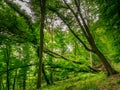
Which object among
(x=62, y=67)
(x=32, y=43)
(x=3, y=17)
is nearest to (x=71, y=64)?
(x=62, y=67)

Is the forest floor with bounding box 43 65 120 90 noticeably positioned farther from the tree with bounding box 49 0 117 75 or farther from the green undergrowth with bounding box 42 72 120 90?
the tree with bounding box 49 0 117 75

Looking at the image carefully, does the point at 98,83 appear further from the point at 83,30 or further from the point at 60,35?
the point at 60,35

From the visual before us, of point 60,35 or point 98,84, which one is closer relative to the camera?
point 98,84

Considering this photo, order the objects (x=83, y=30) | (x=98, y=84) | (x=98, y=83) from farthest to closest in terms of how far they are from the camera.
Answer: (x=83, y=30)
(x=98, y=83)
(x=98, y=84)

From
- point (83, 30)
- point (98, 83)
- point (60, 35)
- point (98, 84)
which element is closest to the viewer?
point (98, 84)

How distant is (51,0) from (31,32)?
5712 mm

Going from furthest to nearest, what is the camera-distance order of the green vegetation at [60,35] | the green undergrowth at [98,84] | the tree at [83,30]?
the tree at [83,30] < the green vegetation at [60,35] < the green undergrowth at [98,84]

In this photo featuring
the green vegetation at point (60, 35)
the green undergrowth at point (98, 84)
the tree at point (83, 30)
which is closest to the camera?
the green undergrowth at point (98, 84)

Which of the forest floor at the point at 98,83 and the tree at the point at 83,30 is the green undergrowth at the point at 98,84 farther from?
the tree at the point at 83,30

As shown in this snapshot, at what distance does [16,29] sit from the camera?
2053 centimetres

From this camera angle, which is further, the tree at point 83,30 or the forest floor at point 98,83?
the tree at point 83,30

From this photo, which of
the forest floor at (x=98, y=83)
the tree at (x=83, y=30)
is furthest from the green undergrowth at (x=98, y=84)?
the tree at (x=83, y=30)

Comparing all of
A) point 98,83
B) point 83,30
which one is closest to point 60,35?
point 83,30

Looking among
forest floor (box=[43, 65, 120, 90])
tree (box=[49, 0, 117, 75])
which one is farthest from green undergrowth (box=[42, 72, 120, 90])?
tree (box=[49, 0, 117, 75])
